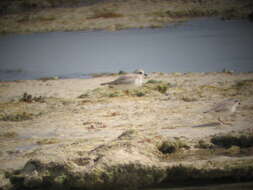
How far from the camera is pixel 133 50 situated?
23.1m

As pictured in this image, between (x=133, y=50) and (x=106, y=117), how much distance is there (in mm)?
12671

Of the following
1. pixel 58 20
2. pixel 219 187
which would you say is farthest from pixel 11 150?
pixel 58 20

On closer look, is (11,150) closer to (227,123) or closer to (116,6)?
A: (227,123)

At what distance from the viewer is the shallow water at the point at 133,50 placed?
1898cm

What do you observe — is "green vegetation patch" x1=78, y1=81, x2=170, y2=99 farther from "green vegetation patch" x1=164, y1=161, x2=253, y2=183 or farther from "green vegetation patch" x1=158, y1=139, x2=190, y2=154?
"green vegetation patch" x1=164, y1=161, x2=253, y2=183

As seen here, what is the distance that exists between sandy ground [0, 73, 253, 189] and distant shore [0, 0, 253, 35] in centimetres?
1612

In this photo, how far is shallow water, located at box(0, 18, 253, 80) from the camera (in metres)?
19.0

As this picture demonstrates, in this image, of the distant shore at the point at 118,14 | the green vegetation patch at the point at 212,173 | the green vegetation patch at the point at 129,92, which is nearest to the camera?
the green vegetation patch at the point at 212,173

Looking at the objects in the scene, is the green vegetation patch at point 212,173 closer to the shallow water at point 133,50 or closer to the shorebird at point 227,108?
the shorebird at point 227,108

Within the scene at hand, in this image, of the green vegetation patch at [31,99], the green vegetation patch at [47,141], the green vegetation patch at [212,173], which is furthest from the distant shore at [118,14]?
the green vegetation patch at [212,173]

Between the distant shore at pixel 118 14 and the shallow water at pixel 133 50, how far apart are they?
1.07 m

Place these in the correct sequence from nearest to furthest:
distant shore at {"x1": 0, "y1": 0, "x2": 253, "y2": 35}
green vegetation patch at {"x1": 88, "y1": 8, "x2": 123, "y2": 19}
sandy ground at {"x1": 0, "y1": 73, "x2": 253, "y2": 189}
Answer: sandy ground at {"x1": 0, "y1": 73, "x2": 253, "y2": 189}
distant shore at {"x1": 0, "y1": 0, "x2": 253, "y2": 35}
green vegetation patch at {"x1": 88, "y1": 8, "x2": 123, "y2": 19}

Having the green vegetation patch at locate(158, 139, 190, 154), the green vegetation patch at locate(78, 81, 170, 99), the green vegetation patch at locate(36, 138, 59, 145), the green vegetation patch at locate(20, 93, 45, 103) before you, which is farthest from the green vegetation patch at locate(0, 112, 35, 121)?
the green vegetation patch at locate(158, 139, 190, 154)

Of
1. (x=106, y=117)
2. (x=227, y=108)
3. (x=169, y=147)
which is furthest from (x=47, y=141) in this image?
(x=227, y=108)
